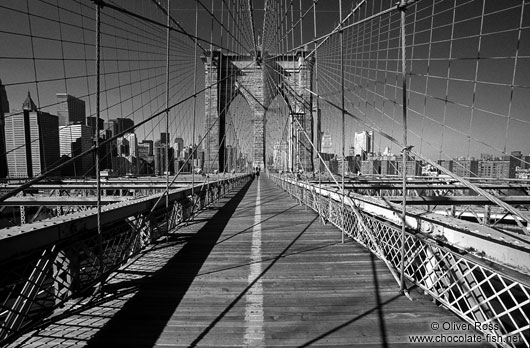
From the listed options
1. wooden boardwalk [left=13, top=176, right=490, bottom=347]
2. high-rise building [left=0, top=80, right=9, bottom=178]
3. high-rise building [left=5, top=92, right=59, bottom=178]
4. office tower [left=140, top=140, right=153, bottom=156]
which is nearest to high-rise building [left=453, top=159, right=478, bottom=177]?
wooden boardwalk [left=13, top=176, right=490, bottom=347]

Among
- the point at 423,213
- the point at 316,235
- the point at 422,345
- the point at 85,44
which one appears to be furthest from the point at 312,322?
the point at 85,44

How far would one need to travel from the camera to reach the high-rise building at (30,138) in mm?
5164

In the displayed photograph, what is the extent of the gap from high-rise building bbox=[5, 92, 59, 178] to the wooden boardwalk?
2.97 m

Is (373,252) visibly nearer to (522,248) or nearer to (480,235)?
(480,235)

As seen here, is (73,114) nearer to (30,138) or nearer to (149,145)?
(30,138)

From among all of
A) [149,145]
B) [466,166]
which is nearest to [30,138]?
[466,166]

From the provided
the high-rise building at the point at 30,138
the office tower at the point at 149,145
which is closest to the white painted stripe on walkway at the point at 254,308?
the high-rise building at the point at 30,138

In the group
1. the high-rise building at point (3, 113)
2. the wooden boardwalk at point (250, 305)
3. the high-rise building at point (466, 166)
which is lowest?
the wooden boardwalk at point (250, 305)

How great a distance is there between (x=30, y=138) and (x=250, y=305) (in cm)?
535

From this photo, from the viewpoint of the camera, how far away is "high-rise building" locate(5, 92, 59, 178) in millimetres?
5164

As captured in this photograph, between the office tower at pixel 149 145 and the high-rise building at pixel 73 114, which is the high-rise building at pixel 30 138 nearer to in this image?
the high-rise building at pixel 73 114

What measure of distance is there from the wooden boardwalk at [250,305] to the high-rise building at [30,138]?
2969 mm

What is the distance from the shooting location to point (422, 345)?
2193 mm

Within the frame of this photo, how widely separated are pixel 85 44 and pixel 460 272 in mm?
7177
